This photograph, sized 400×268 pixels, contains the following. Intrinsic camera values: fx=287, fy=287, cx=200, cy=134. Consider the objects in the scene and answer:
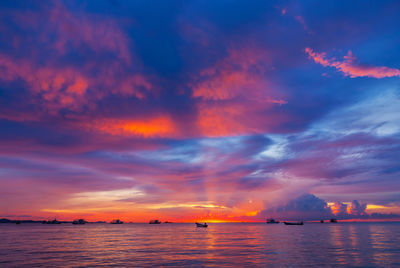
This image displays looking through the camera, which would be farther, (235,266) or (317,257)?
(317,257)

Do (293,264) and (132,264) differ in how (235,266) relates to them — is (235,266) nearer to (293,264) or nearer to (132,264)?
(293,264)

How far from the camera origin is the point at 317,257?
54.0 metres

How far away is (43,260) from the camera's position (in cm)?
5153

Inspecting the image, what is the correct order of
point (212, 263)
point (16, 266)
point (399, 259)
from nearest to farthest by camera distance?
point (16, 266) < point (212, 263) < point (399, 259)

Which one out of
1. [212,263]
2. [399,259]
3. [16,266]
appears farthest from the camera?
[399,259]

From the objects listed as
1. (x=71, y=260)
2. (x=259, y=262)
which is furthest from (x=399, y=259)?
(x=71, y=260)

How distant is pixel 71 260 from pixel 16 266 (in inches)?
A: 350

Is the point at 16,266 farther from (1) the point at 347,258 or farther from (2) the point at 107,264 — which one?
(1) the point at 347,258

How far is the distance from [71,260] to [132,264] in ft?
41.6

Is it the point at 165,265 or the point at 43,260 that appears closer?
the point at 165,265

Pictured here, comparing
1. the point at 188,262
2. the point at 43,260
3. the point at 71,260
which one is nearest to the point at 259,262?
the point at 188,262

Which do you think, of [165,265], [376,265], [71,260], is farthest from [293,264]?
[71,260]

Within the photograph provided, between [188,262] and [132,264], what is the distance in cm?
941

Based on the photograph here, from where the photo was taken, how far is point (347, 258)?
174 feet
